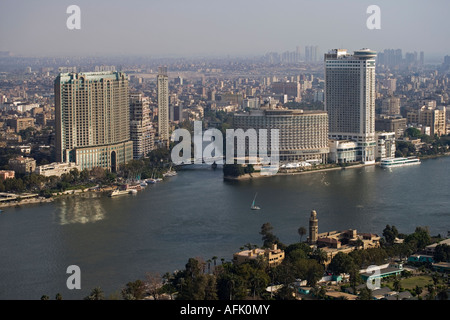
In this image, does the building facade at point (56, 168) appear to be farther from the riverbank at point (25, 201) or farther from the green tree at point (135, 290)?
the green tree at point (135, 290)

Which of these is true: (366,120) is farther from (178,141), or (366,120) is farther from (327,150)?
(178,141)

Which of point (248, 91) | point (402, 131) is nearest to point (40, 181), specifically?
point (402, 131)

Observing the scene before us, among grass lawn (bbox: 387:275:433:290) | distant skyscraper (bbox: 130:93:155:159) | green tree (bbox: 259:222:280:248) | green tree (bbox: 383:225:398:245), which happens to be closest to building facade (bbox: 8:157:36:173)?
distant skyscraper (bbox: 130:93:155:159)

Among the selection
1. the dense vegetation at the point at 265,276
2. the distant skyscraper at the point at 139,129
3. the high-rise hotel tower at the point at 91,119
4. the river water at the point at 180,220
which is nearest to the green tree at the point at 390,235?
the dense vegetation at the point at 265,276

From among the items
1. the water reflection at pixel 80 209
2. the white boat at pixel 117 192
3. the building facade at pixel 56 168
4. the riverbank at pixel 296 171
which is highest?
the building facade at pixel 56 168

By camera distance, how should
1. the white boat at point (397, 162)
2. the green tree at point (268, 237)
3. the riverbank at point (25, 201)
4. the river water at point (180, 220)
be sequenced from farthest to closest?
the white boat at point (397, 162) → the riverbank at point (25, 201) → the green tree at point (268, 237) → the river water at point (180, 220)
